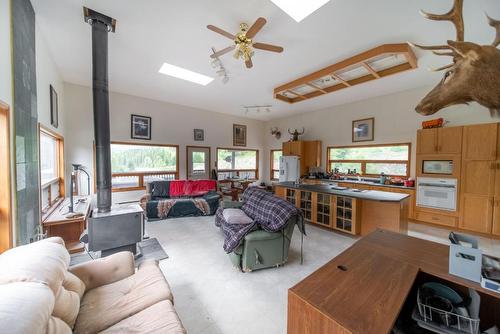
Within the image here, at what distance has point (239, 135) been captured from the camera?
757 centimetres

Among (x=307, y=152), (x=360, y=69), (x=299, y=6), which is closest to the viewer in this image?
(x=299, y=6)

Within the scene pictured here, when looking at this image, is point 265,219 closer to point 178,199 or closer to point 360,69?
point 178,199

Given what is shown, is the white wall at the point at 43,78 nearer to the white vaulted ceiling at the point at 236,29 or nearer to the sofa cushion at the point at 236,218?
the white vaulted ceiling at the point at 236,29

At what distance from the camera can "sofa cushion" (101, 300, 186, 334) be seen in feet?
3.69

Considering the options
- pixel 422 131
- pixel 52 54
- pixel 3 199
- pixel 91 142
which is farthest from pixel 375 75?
pixel 91 142

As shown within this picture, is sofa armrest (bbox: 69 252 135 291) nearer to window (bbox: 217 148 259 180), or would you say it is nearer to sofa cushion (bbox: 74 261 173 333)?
sofa cushion (bbox: 74 261 173 333)

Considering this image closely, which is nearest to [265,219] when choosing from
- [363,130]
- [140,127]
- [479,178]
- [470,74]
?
[470,74]

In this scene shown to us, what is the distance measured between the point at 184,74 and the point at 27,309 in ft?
13.0

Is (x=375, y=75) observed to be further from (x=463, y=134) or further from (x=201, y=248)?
(x=201, y=248)

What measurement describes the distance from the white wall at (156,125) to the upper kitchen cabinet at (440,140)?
17.0ft

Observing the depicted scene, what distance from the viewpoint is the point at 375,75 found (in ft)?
11.6

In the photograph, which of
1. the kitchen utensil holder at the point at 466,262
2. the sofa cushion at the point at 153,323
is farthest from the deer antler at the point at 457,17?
the sofa cushion at the point at 153,323

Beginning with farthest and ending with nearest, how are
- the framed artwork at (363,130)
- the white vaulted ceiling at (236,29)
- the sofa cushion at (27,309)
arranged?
1. the framed artwork at (363,130)
2. the white vaulted ceiling at (236,29)
3. the sofa cushion at (27,309)

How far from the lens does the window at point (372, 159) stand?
488 cm
